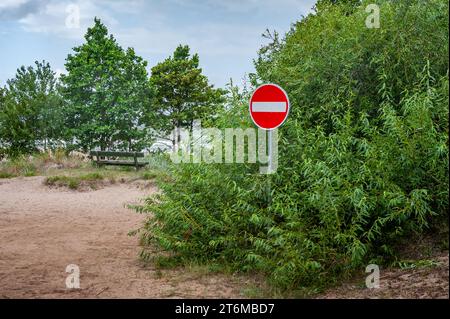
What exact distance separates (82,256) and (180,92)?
1345 inches

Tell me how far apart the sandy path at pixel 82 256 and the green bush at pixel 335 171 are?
2.18 ft

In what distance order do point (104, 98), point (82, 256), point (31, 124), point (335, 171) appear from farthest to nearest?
point (31, 124)
point (104, 98)
point (82, 256)
point (335, 171)

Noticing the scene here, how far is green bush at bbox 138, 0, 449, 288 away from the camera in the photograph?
6.71 m

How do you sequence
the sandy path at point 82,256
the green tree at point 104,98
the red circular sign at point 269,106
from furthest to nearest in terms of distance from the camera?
the green tree at point 104,98, the red circular sign at point 269,106, the sandy path at point 82,256

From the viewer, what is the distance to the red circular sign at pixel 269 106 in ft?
26.1

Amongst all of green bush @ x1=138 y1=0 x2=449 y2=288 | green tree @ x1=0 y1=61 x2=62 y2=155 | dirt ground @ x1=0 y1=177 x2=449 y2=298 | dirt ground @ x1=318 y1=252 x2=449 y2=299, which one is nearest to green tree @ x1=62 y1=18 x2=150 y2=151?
green tree @ x1=0 y1=61 x2=62 y2=155

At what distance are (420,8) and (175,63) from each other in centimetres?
3463

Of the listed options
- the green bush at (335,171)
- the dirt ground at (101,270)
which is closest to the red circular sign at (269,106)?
the green bush at (335,171)

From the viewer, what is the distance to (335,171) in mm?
7438

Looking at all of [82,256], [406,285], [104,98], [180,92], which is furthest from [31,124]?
[406,285]

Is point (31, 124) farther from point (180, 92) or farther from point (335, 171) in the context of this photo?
point (335, 171)

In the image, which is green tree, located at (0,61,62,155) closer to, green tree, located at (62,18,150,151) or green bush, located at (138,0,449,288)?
green tree, located at (62,18,150,151)

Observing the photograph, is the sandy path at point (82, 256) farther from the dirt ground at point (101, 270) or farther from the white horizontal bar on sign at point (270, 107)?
the white horizontal bar on sign at point (270, 107)
